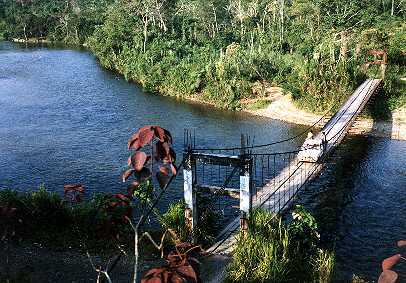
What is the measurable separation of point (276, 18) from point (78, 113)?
1689 centimetres

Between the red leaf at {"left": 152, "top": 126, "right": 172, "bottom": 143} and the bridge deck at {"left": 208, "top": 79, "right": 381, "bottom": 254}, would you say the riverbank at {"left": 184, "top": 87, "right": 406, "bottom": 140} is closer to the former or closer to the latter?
the bridge deck at {"left": 208, "top": 79, "right": 381, "bottom": 254}

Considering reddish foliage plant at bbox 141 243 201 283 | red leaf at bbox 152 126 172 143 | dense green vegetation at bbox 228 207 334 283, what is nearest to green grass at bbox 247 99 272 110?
dense green vegetation at bbox 228 207 334 283

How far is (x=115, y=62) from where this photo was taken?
1197 inches

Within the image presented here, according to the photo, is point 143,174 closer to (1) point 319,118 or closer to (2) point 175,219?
(2) point 175,219

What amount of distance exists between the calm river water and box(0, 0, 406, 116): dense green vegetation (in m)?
1.56

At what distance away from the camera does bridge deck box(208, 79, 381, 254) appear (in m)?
8.32

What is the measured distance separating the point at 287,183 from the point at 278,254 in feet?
9.30

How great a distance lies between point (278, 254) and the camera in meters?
7.62

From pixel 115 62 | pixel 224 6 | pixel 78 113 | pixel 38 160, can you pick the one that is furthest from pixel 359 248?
pixel 224 6

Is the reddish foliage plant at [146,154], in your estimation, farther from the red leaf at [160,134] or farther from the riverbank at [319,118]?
the riverbank at [319,118]

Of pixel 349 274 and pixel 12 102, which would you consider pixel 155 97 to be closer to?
pixel 12 102

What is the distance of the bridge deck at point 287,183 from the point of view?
27.3ft

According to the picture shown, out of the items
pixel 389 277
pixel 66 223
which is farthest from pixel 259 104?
pixel 389 277

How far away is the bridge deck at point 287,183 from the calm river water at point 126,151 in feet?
3.47
